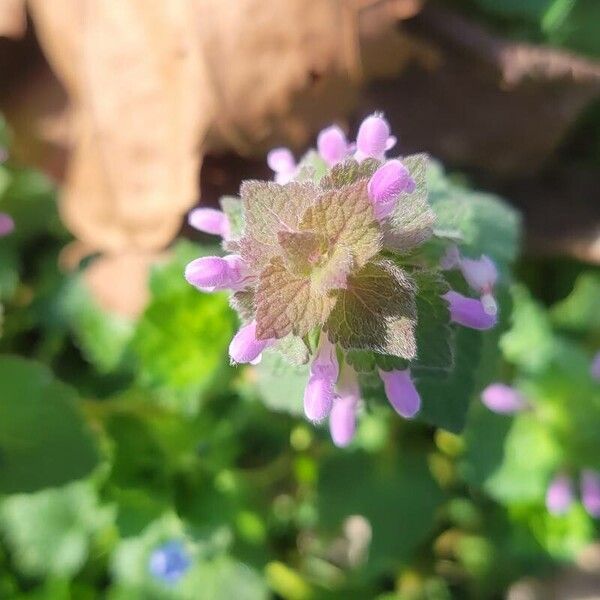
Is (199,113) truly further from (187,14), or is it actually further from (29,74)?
(29,74)

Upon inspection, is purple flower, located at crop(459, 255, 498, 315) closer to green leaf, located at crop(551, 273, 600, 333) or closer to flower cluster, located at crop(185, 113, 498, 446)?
flower cluster, located at crop(185, 113, 498, 446)

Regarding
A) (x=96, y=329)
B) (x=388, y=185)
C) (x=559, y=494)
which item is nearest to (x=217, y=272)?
(x=388, y=185)

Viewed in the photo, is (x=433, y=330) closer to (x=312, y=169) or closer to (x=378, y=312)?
(x=378, y=312)

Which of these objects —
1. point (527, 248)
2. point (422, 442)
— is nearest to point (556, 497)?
point (422, 442)

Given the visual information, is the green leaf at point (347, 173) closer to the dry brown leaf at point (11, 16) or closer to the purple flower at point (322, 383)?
the purple flower at point (322, 383)

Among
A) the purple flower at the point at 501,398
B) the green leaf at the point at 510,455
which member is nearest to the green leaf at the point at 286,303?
the purple flower at the point at 501,398
